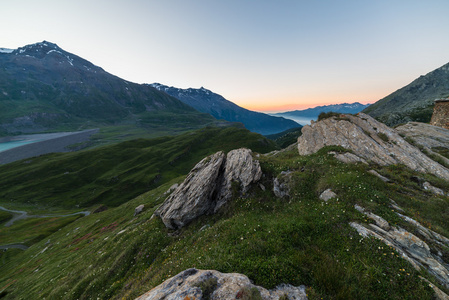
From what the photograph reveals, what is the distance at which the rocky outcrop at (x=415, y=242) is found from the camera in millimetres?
9055

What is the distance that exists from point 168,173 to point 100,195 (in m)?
42.4

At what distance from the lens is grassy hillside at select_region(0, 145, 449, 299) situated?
8516 mm

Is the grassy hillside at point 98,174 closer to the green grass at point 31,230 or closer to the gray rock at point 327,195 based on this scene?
the green grass at point 31,230

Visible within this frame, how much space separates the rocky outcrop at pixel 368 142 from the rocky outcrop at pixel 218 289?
24439 millimetres

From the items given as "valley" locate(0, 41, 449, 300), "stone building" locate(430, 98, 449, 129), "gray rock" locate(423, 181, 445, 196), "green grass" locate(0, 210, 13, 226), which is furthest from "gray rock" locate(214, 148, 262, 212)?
"green grass" locate(0, 210, 13, 226)

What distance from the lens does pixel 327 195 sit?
15484mm

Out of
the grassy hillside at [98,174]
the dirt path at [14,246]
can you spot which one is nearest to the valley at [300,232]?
the dirt path at [14,246]

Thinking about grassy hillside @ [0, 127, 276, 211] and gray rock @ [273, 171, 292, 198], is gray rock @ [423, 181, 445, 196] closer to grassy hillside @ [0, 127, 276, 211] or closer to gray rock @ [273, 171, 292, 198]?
gray rock @ [273, 171, 292, 198]

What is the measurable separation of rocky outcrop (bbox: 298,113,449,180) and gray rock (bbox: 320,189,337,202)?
43.6 ft

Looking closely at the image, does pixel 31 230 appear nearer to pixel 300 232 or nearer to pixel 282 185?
pixel 282 185

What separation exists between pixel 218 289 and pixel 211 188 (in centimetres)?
1485

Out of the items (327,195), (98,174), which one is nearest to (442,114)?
(327,195)

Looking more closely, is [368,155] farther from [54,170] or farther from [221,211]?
[54,170]

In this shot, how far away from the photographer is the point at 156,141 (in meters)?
195
